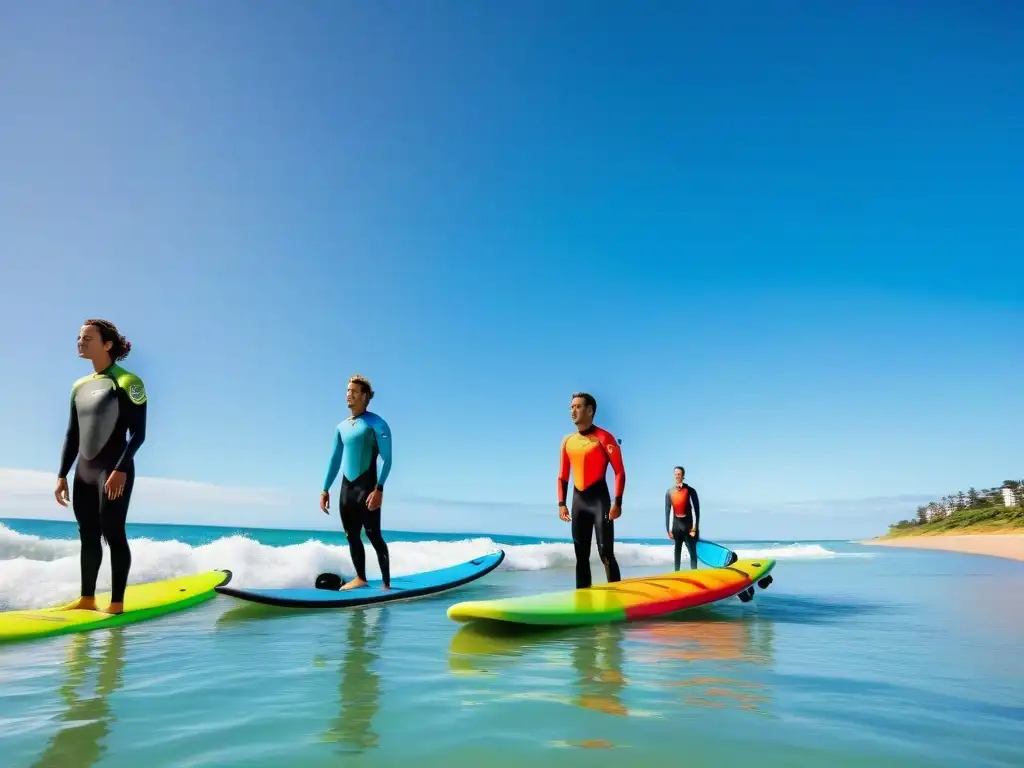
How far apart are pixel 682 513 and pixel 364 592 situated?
674 cm

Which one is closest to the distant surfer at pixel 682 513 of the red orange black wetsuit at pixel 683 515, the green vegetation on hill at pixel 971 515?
the red orange black wetsuit at pixel 683 515

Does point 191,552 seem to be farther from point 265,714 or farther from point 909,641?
point 909,641

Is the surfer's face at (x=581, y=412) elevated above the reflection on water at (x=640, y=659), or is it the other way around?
the surfer's face at (x=581, y=412)

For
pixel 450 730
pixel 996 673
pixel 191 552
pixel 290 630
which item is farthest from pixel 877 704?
pixel 191 552

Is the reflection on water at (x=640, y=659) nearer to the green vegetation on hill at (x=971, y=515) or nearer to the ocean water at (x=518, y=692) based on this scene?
the ocean water at (x=518, y=692)

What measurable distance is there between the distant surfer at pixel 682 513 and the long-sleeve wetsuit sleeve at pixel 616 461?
5.39 metres

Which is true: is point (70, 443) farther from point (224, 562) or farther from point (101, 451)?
point (224, 562)

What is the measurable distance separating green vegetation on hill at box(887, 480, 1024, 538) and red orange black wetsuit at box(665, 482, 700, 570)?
38966mm

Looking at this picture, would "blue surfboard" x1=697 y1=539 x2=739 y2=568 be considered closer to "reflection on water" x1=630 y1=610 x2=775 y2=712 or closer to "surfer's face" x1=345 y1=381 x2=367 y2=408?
"reflection on water" x1=630 y1=610 x2=775 y2=712

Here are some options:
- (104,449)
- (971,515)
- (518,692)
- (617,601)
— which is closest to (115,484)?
(104,449)

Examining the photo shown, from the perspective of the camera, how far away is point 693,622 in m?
5.93

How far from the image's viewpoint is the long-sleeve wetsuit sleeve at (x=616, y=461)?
6785 millimetres

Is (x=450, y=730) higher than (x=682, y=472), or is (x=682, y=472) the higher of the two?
(x=682, y=472)

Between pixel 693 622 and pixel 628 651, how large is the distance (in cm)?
188
